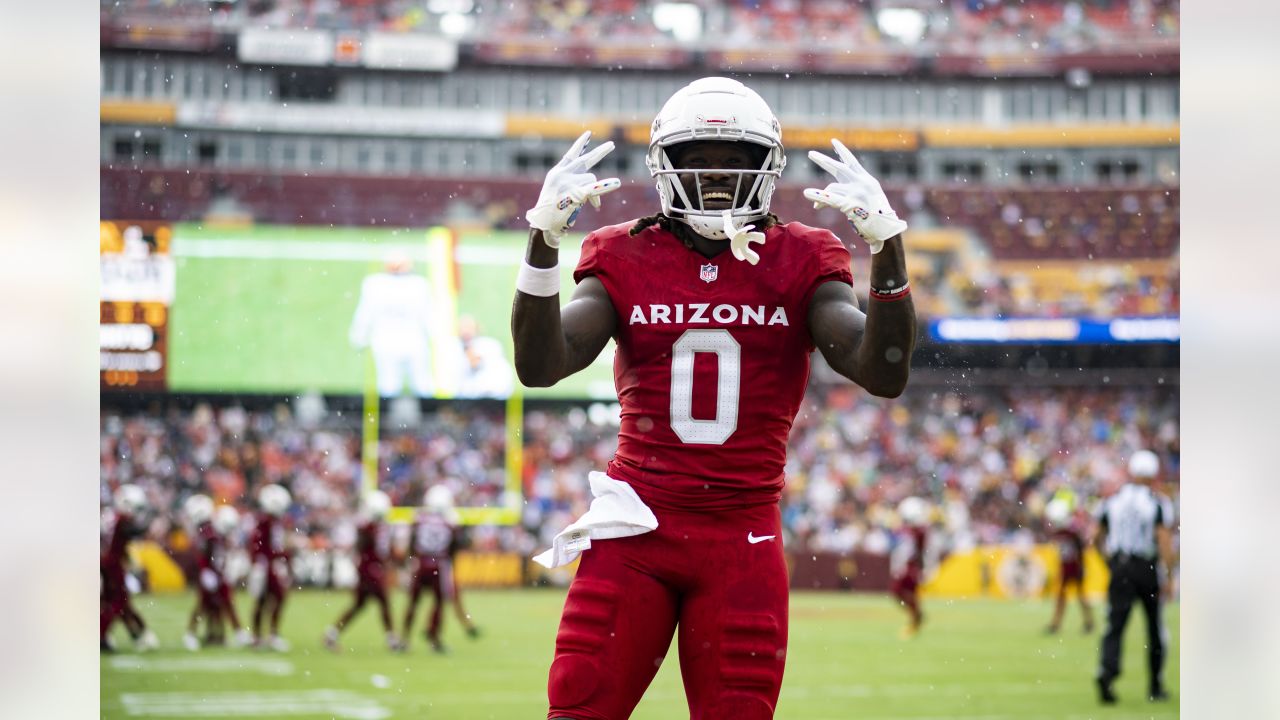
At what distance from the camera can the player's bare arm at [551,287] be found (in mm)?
2531

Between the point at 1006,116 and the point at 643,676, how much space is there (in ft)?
71.7

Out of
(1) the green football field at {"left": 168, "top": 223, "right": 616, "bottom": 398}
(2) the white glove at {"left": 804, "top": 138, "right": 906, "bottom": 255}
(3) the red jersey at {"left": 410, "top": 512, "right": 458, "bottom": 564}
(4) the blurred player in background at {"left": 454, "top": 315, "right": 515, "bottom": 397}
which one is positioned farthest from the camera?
(1) the green football field at {"left": 168, "top": 223, "right": 616, "bottom": 398}

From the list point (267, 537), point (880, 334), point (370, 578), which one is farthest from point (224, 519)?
point (880, 334)

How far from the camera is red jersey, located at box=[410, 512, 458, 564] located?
11.2 metres

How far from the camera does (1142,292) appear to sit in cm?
2197

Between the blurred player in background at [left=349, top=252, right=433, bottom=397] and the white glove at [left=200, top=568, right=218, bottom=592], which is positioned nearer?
the white glove at [left=200, top=568, right=218, bottom=592]

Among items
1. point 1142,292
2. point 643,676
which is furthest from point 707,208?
point 1142,292

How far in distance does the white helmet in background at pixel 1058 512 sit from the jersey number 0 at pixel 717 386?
1096 cm

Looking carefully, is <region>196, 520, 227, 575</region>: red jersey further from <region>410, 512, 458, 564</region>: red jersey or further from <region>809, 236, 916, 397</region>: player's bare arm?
<region>809, 236, 916, 397</region>: player's bare arm

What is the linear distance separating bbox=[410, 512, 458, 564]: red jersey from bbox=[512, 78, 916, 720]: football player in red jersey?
8.74 metres

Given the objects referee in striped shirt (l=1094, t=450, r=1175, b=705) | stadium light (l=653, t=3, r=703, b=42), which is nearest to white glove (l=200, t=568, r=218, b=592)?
referee in striped shirt (l=1094, t=450, r=1175, b=705)

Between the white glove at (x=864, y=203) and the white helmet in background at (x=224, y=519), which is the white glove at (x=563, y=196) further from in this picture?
the white helmet in background at (x=224, y=519)

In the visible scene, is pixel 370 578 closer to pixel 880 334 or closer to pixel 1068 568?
pixel 1068 568

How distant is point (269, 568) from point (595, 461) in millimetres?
9354
